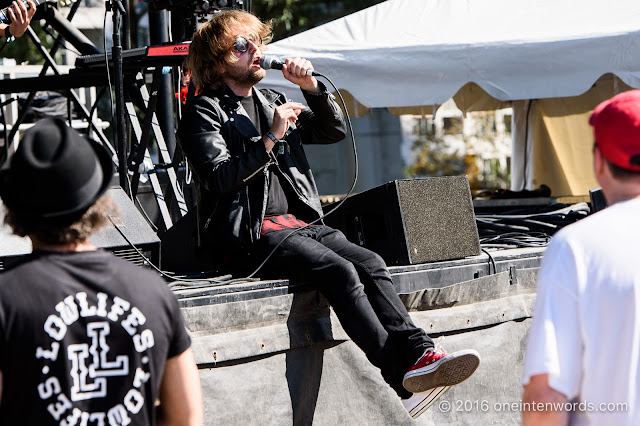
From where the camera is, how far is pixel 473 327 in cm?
411

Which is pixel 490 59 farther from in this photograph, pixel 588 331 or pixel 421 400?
pixel 588 331

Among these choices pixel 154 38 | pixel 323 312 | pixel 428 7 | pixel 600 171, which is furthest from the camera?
pixel 428 7

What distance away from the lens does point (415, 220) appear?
412cm

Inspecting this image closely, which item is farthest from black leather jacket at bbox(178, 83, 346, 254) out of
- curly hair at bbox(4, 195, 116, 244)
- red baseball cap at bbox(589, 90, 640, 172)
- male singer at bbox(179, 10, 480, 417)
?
red baseball cap at bbox(589, 90, 640, 172)

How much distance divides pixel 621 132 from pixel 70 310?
1.13 m

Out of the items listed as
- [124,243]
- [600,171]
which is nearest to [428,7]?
[124,243]

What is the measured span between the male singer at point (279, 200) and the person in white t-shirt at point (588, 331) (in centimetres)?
157

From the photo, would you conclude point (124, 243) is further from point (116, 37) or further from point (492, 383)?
point (492, 383)

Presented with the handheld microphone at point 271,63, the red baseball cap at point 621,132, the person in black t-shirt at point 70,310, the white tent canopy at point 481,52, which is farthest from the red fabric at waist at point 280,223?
the white tent canopy at point 481,52

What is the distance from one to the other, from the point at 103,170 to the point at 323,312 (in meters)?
2.01

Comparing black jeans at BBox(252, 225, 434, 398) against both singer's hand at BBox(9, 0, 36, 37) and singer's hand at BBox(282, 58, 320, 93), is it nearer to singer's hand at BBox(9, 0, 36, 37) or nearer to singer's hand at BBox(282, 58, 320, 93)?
singer's hand at BBox(282, 58, 320, 93)

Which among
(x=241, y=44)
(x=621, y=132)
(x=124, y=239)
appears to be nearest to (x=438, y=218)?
(x=241, y=44)

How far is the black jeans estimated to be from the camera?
337 centimetres

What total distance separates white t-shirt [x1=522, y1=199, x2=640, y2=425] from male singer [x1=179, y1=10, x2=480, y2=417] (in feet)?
5.17
